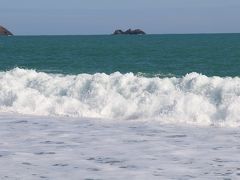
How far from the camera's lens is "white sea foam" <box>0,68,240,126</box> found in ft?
49.4

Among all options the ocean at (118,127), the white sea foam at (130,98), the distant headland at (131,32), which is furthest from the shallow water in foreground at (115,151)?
the distant headland at (131,32)

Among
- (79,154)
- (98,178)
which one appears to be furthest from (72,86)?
(98,178)

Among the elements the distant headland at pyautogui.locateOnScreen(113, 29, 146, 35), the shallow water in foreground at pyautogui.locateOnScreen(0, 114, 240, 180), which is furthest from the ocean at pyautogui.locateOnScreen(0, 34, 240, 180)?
the distant headland at pyautogui.locateOnScreen(113, 29, 146, 35)

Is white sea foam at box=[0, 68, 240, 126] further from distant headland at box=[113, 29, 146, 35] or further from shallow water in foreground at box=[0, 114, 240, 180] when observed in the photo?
distant headland at box=[113, 29, 146, 35]

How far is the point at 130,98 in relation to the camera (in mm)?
17172

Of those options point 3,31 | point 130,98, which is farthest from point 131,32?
point 130,98

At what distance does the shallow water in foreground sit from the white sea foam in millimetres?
1282

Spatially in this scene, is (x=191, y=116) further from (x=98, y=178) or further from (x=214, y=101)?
(x=98, y=178)

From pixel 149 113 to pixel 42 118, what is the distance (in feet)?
9.34

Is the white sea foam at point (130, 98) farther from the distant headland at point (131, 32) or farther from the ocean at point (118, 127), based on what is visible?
the distant headland at point (131, 32)

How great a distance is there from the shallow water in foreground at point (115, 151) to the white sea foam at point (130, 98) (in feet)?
4.20

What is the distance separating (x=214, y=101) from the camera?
16.1 m

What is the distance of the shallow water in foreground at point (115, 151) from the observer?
9.25m

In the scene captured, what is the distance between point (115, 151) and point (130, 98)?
645cm
